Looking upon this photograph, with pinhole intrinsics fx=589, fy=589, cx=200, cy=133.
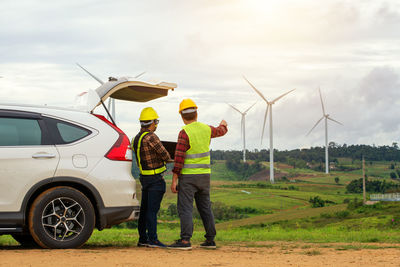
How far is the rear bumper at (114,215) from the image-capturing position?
341 inches

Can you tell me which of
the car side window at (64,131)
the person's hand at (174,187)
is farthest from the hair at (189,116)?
the car side window at (64,131)

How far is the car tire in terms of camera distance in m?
8.25

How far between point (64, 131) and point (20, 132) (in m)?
0.61

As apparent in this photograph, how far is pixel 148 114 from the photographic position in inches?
372

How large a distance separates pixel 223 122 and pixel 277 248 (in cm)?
225

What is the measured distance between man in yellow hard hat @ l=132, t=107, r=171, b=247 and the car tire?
111 centimetres

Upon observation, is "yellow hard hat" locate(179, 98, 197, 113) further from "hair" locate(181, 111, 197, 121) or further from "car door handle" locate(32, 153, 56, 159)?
"car door handle" locate(32, 153, 56, 159)

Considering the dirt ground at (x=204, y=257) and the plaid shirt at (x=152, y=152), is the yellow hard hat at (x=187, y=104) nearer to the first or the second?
the plaid shirt at (x=152, y=152)

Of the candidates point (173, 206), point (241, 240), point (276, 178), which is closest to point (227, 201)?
point (173, 206)

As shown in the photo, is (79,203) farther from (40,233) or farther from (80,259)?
(80,259)

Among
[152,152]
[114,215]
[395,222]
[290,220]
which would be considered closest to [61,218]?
[114,215]

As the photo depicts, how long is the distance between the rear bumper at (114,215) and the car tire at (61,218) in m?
0.19

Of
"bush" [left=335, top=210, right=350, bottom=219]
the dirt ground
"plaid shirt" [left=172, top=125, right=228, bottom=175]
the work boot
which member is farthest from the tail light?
"bush" [left=335, top=210, right=350, bottom=219]

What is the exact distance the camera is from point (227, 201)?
396 ft
